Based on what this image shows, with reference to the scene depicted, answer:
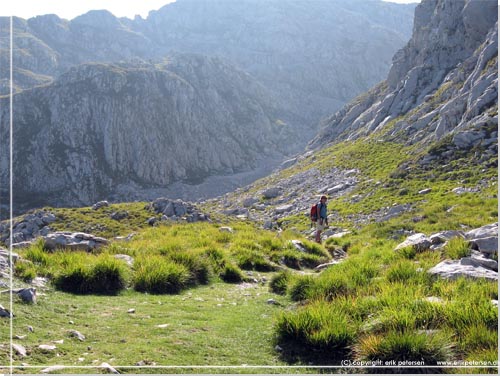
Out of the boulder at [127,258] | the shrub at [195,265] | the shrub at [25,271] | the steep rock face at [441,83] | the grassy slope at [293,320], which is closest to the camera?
the grassy slope at [293,320]

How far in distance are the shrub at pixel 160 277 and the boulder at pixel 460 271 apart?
6772 mm

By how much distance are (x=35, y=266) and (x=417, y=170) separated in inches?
1823

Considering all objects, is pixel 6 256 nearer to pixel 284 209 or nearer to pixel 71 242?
pixel 71 242

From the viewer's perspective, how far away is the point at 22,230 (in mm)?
39438

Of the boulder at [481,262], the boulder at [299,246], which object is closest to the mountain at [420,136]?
the boulder at [299,246]

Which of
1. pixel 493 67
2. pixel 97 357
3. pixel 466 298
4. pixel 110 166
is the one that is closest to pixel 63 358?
pixel 97 357

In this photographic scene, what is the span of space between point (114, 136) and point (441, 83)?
109m

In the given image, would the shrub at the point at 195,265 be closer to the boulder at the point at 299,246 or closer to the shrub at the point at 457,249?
the boulder at the point at 299,246

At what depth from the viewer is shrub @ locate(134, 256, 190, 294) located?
11.6 metres

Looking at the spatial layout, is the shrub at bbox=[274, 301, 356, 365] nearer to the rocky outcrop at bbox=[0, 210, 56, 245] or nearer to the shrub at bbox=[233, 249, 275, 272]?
the shrub at bbox=[233, 249, 275, 272]

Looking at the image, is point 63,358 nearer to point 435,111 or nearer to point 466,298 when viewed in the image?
point 466,298

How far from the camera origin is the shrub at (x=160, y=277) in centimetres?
1162

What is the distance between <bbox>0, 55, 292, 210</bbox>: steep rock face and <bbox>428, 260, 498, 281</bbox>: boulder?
13481cm

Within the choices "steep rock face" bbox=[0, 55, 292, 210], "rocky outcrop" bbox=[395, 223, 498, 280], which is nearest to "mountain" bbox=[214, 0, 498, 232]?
"rocky outcrop" bbox=[395, 223, 498, 280]
